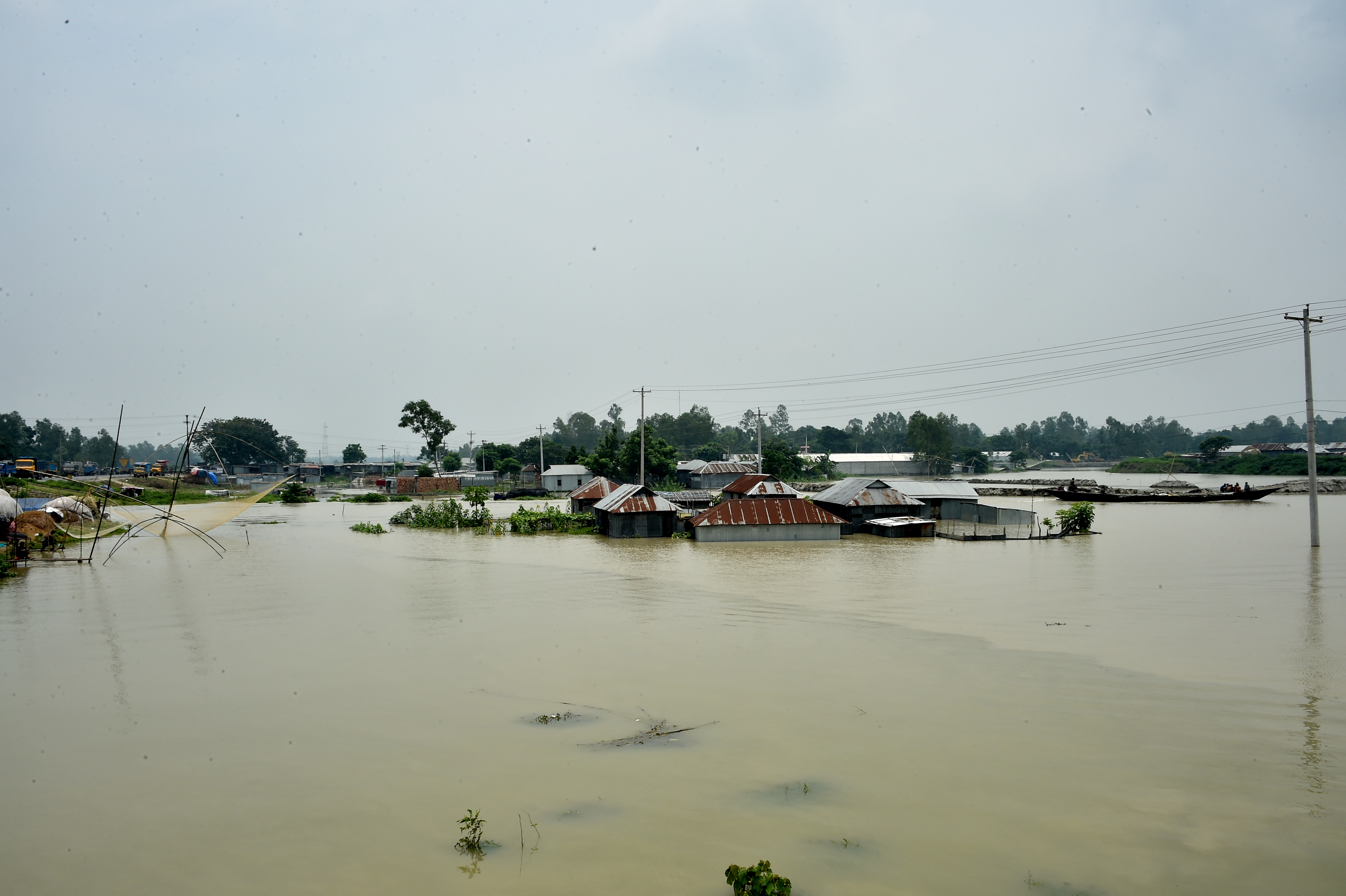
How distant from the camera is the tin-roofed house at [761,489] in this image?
1340 inches

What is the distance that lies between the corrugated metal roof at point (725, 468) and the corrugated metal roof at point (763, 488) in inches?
945

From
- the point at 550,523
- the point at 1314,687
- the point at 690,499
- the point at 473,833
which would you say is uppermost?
the point at 690,499

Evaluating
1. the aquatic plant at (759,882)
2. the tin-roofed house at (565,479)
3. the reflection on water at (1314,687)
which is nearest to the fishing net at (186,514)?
the tin-roofed house at (565,479)

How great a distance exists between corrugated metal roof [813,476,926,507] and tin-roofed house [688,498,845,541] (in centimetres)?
272

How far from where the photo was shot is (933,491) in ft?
129

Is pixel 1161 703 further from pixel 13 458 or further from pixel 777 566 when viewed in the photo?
pixel 13 458

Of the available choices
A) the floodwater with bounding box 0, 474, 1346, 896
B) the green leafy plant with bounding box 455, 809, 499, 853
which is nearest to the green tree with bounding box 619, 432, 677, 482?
the floodwater with bounding box 0, 474, 1346, 896

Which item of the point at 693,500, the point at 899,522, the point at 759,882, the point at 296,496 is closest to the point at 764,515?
the point at 899,522

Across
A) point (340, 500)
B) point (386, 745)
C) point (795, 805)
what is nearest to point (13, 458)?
point (340, 500)

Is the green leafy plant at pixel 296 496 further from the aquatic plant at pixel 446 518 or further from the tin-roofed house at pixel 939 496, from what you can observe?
the tin-roofed house at pixel 939 496

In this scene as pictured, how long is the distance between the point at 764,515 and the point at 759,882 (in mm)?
24356

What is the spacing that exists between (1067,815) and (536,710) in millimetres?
6166

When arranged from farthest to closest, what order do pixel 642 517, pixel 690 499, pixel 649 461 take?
1. pixel 649 461
2. pixel 690 499
3. pixel 642 517

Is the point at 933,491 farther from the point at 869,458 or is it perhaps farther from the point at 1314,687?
the point at 869,458
